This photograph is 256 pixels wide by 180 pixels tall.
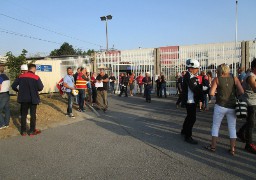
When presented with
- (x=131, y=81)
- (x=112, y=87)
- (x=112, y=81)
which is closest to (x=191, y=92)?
(x=131, y=81)

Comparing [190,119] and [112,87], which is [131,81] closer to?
[112,87]

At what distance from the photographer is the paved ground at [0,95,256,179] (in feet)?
14.6

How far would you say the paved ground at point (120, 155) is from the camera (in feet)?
14.6

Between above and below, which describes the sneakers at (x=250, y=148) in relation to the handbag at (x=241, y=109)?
below

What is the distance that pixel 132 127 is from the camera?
816 centimetres

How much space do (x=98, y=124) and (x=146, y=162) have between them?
3.95 metres

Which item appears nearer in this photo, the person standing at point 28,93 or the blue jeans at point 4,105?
the person standing at point 28,93

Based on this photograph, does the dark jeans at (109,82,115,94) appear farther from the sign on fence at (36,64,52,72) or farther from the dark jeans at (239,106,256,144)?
the dark jeans at (239,106,256,144)

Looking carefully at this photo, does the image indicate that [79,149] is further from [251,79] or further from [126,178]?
[251,79]

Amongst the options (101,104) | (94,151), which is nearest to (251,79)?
(94,151)

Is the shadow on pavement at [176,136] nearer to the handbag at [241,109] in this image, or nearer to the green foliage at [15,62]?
the handbag at [241,109]

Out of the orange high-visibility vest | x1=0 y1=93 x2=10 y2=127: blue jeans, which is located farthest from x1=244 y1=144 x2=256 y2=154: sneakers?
the orange high-visibility vest

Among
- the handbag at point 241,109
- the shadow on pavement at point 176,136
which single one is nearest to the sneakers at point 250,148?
the shadow on pavement at point 176,136

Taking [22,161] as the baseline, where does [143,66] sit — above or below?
above
